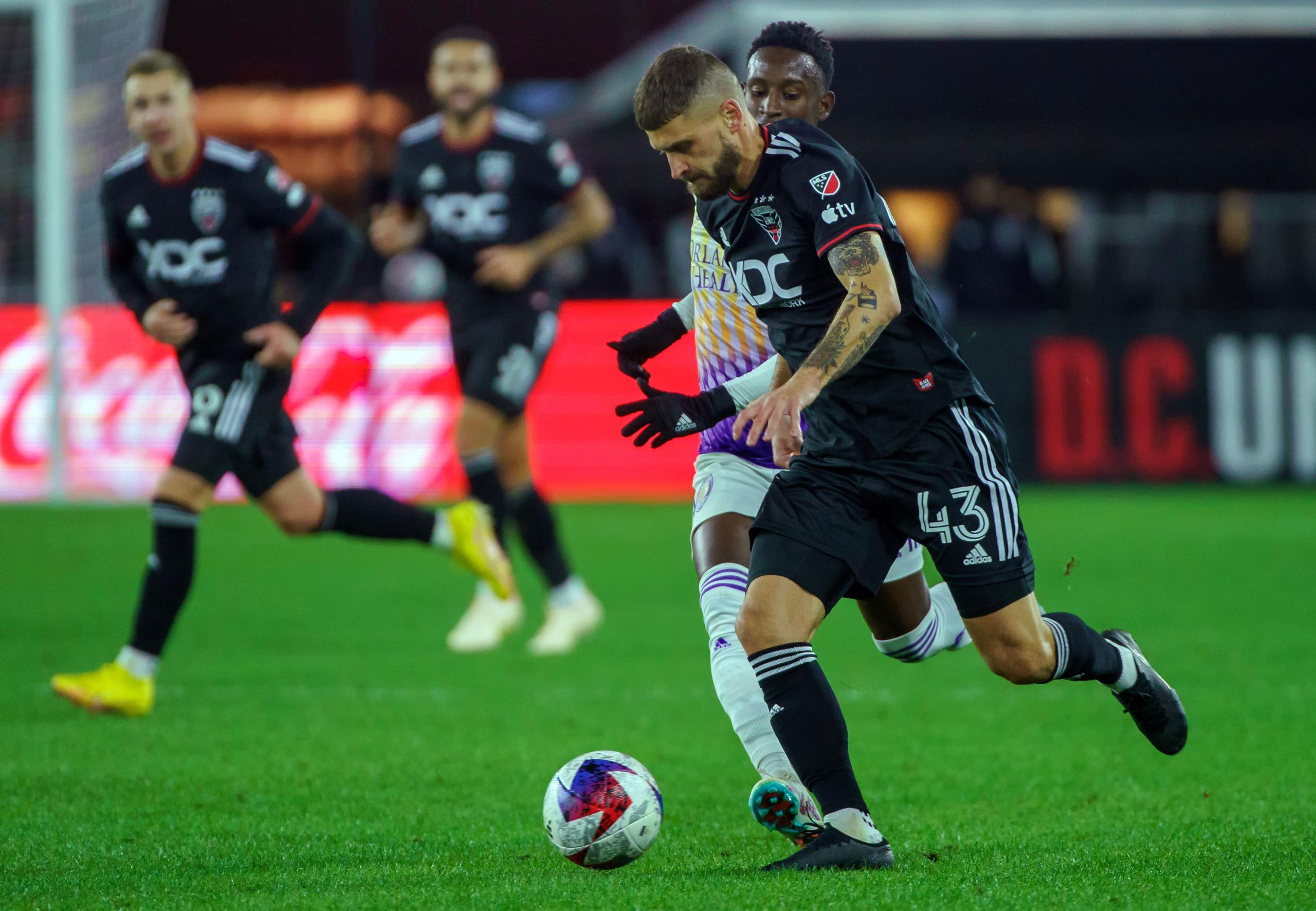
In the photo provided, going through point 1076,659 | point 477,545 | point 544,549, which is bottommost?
point 544,549

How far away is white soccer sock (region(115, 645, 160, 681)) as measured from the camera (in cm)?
630

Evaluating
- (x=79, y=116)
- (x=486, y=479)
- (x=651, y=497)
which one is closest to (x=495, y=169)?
(x=486, y=479)

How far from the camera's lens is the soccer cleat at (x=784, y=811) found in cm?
396

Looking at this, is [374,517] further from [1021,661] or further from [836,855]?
[836,855]

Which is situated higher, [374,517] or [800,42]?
[800,42]

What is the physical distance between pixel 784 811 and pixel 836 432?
0.89 m

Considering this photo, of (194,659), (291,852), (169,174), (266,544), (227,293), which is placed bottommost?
(266,544)

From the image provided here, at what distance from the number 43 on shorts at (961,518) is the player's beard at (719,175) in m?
0.86

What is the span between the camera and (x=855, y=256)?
12.6ft

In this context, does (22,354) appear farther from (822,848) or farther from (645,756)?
(822,848)

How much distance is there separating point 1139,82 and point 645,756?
2207 centimetres

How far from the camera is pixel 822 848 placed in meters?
3.82

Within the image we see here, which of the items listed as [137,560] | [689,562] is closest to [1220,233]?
[689,562]

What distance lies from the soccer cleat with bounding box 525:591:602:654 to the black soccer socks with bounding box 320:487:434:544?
3.18 ft
